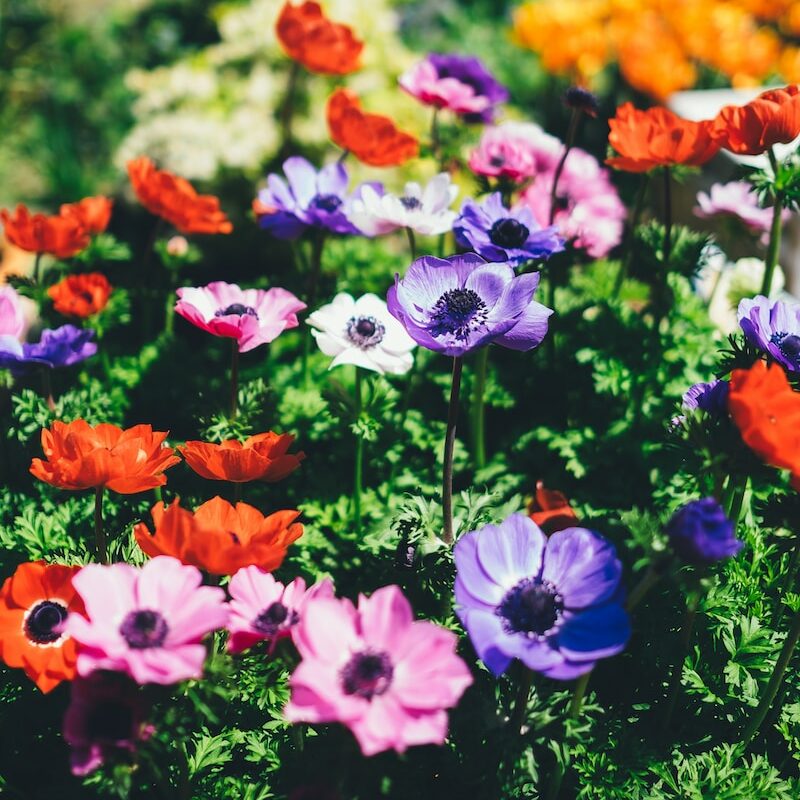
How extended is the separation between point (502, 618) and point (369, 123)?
1476mm

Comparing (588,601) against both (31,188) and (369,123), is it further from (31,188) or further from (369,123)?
(31,188)

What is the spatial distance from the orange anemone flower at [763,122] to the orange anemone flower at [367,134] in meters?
0.85

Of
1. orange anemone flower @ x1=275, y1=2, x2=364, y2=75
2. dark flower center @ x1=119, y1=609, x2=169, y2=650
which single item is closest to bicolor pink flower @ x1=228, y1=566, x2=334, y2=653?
dark flower center @ x1=119, y1=609, x2=169, y2=650

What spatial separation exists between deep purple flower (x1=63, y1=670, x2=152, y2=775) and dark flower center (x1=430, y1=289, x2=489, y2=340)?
77cm

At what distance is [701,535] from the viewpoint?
42.9 inches

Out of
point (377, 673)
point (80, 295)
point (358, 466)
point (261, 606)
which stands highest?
point (377, 673)

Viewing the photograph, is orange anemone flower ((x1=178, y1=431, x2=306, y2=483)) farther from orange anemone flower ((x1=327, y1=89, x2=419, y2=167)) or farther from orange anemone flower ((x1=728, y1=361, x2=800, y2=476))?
orange anemone flower ((x1=327, y1=89, x2=419, y2=167))

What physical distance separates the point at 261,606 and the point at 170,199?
1.30m

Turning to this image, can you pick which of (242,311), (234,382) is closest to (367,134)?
(242,311)

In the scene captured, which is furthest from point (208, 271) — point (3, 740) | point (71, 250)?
point (3, 740)

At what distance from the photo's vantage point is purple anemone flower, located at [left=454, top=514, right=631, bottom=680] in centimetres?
116

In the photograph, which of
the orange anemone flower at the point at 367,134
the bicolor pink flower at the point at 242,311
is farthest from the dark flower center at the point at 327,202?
the bicolor pink flower at the point at 242,311

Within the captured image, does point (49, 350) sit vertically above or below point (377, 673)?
below

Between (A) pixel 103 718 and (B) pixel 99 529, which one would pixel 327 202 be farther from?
(A) pixel 103 718
